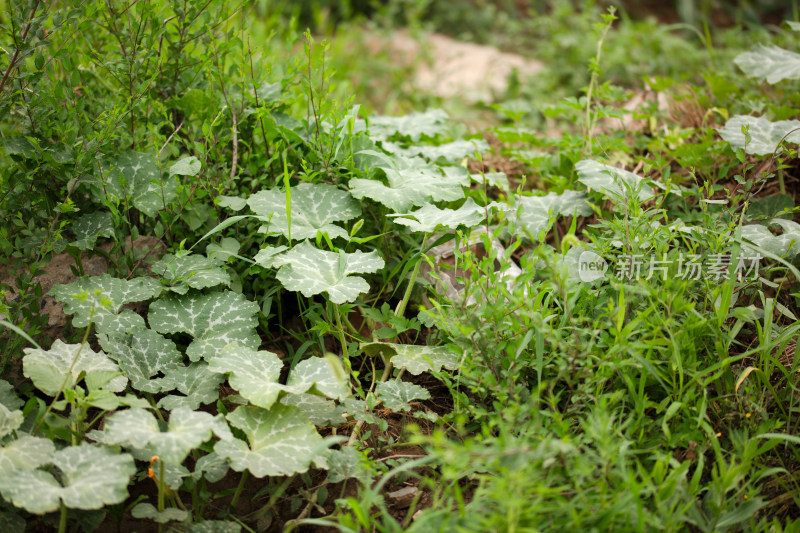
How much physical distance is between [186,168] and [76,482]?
101cm

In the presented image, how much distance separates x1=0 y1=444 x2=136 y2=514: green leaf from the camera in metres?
1.23

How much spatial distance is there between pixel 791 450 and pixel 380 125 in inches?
77.1

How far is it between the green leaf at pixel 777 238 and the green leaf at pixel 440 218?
83cm

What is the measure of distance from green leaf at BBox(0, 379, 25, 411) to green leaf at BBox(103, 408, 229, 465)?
0.34m

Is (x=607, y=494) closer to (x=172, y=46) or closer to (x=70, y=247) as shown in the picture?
(x=70, y=247)

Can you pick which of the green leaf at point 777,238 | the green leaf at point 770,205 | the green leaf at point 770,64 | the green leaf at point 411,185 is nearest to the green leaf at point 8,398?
the green leaf at point 411,185

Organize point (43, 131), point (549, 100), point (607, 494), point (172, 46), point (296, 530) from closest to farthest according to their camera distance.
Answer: point (607, 494)
point (296, 530)
point (43, 131)
point (172, 46)
point (549, 100)

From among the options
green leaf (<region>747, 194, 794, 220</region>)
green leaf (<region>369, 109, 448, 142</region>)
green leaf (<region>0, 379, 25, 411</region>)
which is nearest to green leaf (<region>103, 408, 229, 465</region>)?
green leaf (<region>0, 379, 25, 411</region>)

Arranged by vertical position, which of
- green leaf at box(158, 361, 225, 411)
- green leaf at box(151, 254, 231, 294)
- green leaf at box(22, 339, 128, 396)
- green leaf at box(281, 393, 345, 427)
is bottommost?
green leaf at box(281, 393, 345, 427)

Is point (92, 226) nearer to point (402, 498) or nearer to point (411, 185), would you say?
point (411, 185)

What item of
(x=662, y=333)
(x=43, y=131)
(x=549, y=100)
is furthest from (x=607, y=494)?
(x=549, y=100)

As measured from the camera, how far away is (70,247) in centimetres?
187

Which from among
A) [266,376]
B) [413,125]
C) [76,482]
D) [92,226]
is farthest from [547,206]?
[76,482]

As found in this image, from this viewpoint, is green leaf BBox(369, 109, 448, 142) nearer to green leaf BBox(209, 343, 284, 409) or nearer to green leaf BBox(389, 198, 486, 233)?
green leaf BBox(389, 198, 486, 233)
